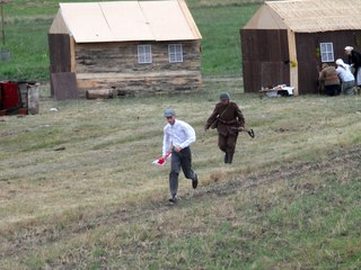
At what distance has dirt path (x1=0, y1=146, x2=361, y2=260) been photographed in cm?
1747

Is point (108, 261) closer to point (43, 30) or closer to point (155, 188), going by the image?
point (155, 188)

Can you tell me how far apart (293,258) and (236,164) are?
9.05 m

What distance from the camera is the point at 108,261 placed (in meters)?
15.4

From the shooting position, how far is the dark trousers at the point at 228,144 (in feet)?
78.6

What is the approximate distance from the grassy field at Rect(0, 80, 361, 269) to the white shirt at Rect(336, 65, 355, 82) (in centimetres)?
366

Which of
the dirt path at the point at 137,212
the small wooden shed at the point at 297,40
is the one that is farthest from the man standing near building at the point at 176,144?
the small wooden shed at the point at 297,40

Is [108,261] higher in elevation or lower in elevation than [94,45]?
lower

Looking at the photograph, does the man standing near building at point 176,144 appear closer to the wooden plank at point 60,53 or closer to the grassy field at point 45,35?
the wooden plank at point 60,53

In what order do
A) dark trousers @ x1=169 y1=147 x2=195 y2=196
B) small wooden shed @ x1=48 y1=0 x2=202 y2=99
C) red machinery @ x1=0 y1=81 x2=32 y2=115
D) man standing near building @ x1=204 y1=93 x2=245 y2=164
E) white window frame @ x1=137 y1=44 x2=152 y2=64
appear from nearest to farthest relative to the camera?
dark trousers @ x1=169 y1=147 x2=195 y2=196 < man standing near building @ x1=204 y1=93 x2=245 y2=164 < red machinery @ x1=0 y1=81 x2=32 y2=115 < small wooden shed @ x1=48 y1=0 x2=202 y2=99 < white window frame @ x1=137 y1=44 x2=152 y2=64

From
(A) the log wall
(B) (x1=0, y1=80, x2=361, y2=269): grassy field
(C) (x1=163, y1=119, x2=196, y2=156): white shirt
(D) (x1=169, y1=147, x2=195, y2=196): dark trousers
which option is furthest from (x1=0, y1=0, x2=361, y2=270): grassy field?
(A) the log wall

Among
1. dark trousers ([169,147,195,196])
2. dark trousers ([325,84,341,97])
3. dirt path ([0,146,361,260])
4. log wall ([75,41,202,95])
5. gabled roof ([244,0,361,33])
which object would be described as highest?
gabled roof ([244,0,361,33])

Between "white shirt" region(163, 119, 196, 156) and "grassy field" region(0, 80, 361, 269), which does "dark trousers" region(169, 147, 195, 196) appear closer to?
"white shirt" region(163, 119, 196, 156)

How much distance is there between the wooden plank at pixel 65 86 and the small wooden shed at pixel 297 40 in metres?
6.34

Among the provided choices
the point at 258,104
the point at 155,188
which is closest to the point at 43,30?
the point at 258,104
